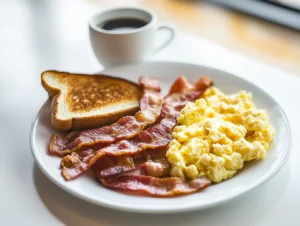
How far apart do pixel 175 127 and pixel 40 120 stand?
387mm

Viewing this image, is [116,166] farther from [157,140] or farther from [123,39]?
[123,39]

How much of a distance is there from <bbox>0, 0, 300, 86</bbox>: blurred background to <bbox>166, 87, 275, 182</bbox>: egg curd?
1.95 ft

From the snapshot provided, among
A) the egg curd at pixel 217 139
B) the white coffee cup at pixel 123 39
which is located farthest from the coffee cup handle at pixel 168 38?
the egg curd at pixel 217 139

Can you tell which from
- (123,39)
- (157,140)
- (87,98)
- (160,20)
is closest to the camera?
(157,140)

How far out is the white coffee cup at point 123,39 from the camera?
5.28 feet

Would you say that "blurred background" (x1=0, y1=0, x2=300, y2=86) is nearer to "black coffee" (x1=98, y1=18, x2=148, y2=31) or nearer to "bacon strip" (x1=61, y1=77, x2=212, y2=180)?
"black coffee" (x1=98, y1=18, x2=148, y2=31)

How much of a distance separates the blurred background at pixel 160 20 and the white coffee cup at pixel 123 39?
0.16 m

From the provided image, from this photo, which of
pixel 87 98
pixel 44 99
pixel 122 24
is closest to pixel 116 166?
pixel 87 98

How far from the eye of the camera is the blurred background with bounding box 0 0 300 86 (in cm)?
186

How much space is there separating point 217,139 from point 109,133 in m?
0.30

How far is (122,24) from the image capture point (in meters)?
1.72

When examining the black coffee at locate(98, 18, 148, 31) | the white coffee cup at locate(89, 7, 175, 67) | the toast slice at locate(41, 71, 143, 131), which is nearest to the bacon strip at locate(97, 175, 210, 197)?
the toast slice at locate(41, 71, 143, 131)

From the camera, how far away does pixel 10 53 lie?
1.97m

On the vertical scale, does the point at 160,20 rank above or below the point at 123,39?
below
